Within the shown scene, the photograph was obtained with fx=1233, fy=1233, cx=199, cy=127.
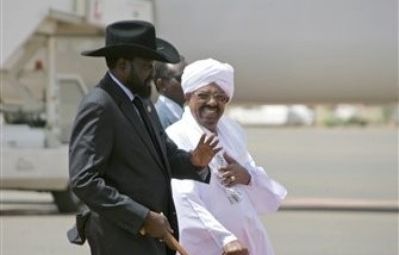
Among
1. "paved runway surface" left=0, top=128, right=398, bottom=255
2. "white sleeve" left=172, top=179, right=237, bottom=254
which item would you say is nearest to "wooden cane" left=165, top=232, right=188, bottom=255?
"white sleeve" left=172, top=179, right=237, bottom=254

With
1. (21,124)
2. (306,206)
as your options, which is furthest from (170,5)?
(306,206)

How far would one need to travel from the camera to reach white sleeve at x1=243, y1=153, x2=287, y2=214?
17.2ft

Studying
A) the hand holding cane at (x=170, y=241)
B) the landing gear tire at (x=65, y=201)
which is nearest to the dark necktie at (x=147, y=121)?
the hand holding cane at (x=170, y=241)

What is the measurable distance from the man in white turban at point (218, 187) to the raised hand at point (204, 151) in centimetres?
28

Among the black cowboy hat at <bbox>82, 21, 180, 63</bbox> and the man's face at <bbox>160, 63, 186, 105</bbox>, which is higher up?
the black cowboy hat at <bbox>82, 21, 180, 63</bbox>

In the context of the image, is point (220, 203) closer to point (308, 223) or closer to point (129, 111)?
point (129, 111)

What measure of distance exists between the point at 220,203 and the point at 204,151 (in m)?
0.47

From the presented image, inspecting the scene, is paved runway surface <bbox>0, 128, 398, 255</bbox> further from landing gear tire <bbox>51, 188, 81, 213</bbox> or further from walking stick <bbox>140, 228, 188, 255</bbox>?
walking stick <bbox>140, 228, 188, 255</bbox>

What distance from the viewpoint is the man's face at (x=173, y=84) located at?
6.44 metres

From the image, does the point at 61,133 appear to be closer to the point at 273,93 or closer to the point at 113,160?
the point at 273,93

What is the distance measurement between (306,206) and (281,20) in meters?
2.65

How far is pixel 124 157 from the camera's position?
14.3 feet

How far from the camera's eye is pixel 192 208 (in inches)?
195

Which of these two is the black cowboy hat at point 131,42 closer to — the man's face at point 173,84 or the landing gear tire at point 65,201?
the man's face at point 173,84
